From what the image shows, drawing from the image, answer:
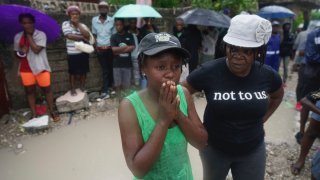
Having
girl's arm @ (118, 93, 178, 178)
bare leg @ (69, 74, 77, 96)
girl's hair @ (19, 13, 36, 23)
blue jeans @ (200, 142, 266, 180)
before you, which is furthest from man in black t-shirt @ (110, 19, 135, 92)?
girl's arm @ (118, 93, 178, 178)

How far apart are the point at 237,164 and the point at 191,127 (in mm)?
936

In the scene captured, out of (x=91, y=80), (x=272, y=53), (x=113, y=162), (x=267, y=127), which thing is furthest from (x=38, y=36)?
(x=272, y=53)

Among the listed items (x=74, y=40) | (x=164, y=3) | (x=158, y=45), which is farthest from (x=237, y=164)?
(x=164, y=3)

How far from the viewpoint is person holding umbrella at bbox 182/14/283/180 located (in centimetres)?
188

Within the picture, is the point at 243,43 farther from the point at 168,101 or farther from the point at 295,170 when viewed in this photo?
the point at 295,170

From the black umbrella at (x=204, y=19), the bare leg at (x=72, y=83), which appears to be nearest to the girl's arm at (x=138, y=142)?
the bare leg at (x=72, y=83)

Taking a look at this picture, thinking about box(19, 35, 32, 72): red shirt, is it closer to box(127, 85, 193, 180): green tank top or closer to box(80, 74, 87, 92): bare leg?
box(80, 74, 87, 92): bare leg

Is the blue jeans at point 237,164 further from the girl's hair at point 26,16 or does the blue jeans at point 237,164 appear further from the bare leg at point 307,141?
the girl's hair at point 26,16

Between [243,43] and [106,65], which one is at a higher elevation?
[243,43]

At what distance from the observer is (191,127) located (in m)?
1.47

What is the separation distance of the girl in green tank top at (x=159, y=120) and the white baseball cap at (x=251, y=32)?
1.98ft

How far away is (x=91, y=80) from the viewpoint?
6.18 meters

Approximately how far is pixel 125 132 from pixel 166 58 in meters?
0.44

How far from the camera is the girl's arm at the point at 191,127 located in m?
1.44
